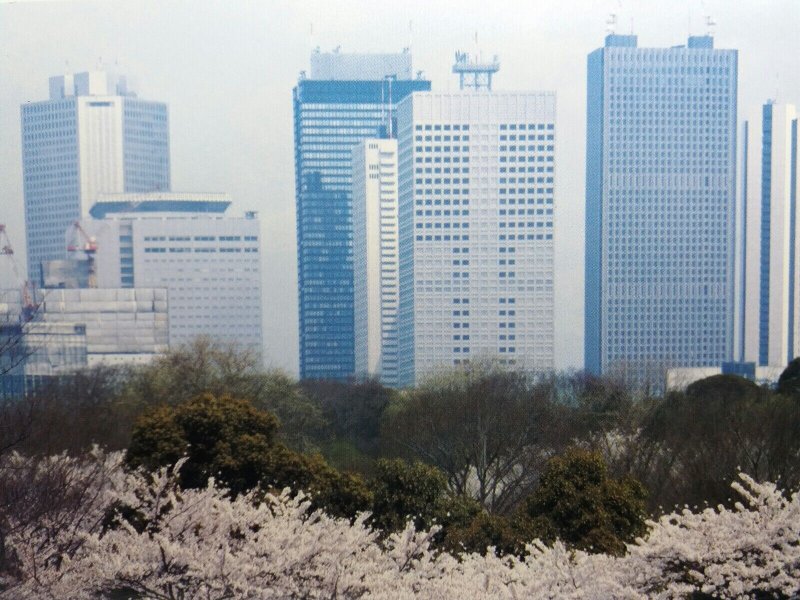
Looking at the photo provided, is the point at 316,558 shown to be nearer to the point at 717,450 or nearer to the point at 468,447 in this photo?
the point at 717,450

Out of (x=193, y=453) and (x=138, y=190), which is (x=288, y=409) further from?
(x=138, y=190)

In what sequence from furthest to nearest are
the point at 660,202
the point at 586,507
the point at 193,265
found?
the point at 660,202, the point at 193,265, the point at 586,507

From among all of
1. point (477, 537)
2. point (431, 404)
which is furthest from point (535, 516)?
point (431, 404)

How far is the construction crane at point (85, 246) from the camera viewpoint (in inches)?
2871

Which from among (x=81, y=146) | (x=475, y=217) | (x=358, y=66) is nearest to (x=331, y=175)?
(x=358, y=66)

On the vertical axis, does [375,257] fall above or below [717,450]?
above

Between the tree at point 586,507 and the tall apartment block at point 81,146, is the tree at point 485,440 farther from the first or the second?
the tall apartment block at point 81,146

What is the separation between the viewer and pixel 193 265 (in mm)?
74125

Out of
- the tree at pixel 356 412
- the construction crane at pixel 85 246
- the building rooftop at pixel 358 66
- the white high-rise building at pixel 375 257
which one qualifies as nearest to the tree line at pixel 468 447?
the tree at pixel 356 412

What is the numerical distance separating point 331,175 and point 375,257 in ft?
35.6

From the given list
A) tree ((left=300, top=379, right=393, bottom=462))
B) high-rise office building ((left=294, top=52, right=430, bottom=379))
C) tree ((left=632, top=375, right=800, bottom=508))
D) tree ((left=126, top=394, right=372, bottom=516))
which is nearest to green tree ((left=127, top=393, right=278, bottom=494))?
tree ((left=126, top=394, right=372, bottom=516))

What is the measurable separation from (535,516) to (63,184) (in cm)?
8020

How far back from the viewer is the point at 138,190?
8806cm

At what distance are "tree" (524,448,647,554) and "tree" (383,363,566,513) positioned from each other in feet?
16.4
